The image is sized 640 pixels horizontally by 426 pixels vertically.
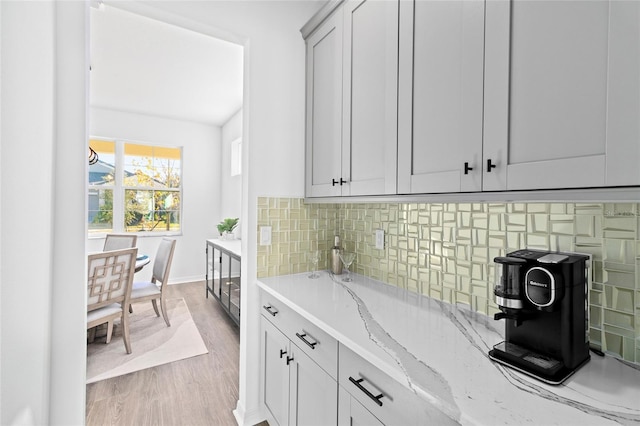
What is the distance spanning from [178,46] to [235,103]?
4.88ft

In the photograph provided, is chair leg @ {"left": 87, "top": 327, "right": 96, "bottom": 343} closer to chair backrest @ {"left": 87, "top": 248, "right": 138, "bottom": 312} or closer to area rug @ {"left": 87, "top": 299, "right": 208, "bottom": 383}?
area rug @ {"left": 87, "top": 299, "right": 208, "bottom": 383}

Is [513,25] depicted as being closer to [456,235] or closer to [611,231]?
[611,231]

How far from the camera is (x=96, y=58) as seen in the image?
9.71ft

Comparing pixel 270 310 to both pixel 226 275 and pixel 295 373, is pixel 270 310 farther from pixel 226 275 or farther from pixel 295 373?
pixel 226 275

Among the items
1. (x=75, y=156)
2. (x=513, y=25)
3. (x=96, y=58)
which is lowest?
(x=75, y=156)

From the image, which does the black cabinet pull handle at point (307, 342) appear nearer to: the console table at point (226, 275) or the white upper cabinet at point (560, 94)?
the white upper cabinet at point (560, 94)

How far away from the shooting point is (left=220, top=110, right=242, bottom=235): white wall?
15.7 ft

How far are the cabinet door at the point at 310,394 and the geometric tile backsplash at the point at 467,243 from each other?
63 cm

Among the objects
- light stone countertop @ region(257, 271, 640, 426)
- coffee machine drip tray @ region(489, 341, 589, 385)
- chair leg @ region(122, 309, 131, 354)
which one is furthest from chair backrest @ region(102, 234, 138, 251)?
coffee machine drip tray @ region(489, 341, 589, 385)

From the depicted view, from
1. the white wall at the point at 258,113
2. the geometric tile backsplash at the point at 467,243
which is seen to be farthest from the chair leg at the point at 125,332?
the geometric tile backsplash at the point at 467,243

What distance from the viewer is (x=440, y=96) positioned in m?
1.11

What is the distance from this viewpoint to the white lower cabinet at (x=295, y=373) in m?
1.19

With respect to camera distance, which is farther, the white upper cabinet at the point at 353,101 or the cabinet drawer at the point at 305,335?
the white upper cabinet at the point at 353,101

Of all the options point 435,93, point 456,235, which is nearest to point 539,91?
point 435,93
